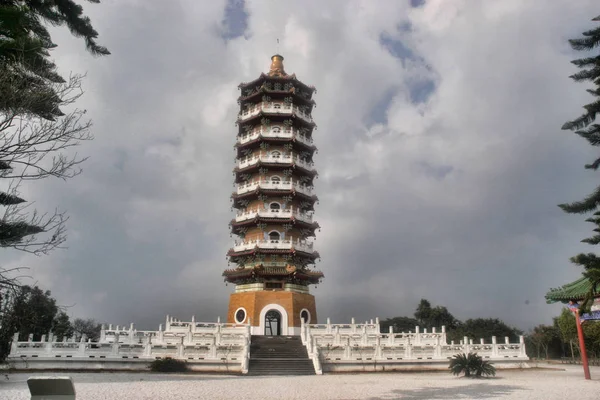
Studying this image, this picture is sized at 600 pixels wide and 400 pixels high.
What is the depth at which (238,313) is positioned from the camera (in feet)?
97.3

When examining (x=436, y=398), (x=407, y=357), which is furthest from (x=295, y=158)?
(x=436, y=398)

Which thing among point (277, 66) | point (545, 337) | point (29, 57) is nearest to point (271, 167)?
point (277, 66)

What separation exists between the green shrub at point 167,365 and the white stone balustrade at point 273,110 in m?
19.7

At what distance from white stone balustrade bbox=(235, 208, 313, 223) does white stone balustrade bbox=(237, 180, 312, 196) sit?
154cm

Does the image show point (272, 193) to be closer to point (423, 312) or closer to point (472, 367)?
point (472, 367)

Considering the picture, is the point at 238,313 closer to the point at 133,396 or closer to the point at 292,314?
the point at 292,314

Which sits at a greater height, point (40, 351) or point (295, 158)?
point (295, 158)

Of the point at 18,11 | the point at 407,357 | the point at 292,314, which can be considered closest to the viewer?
the point at 18,11

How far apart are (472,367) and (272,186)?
695 inches

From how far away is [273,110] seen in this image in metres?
34.3

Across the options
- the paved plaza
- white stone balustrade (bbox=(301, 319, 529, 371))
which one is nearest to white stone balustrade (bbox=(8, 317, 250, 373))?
white stone balustrade (bbox=(301, 319, 529, 371))

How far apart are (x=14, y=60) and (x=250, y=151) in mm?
26430

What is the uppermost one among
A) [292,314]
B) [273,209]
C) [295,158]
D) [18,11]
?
[295,158]

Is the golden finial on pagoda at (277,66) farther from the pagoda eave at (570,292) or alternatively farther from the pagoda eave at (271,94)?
the pagoda eave at (570,292)
